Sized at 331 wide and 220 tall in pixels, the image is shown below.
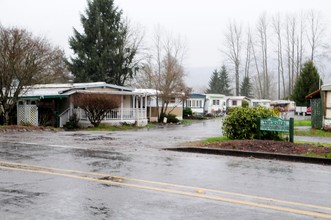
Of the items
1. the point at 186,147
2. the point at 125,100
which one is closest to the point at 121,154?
the point at 186,147

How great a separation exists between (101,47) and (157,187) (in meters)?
50.2

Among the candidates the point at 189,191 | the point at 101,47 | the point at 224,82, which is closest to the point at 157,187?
the point at 189,191

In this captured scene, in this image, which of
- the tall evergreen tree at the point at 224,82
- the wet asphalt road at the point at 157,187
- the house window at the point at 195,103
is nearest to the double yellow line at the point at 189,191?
the wet asphalt road at the point at 157,187

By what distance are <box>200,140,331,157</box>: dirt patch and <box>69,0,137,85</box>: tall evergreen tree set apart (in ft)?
137

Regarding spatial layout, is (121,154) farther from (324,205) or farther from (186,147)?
(324,205)

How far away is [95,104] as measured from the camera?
1220 inches

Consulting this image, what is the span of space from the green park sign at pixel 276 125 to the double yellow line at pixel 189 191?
830 cm

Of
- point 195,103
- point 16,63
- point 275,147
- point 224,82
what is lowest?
point 275,147

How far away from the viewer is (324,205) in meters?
6.80

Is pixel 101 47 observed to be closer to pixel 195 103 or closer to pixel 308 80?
pixel 195 103

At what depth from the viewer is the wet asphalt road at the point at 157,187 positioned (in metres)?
6.20

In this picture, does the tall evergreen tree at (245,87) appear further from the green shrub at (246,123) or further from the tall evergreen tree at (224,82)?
the green shrub at (246,123)

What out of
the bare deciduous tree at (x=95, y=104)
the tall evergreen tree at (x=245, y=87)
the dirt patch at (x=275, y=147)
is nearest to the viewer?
the dirt patch at (x=275, y=147)

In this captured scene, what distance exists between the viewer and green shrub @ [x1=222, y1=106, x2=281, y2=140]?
54.0 ft
